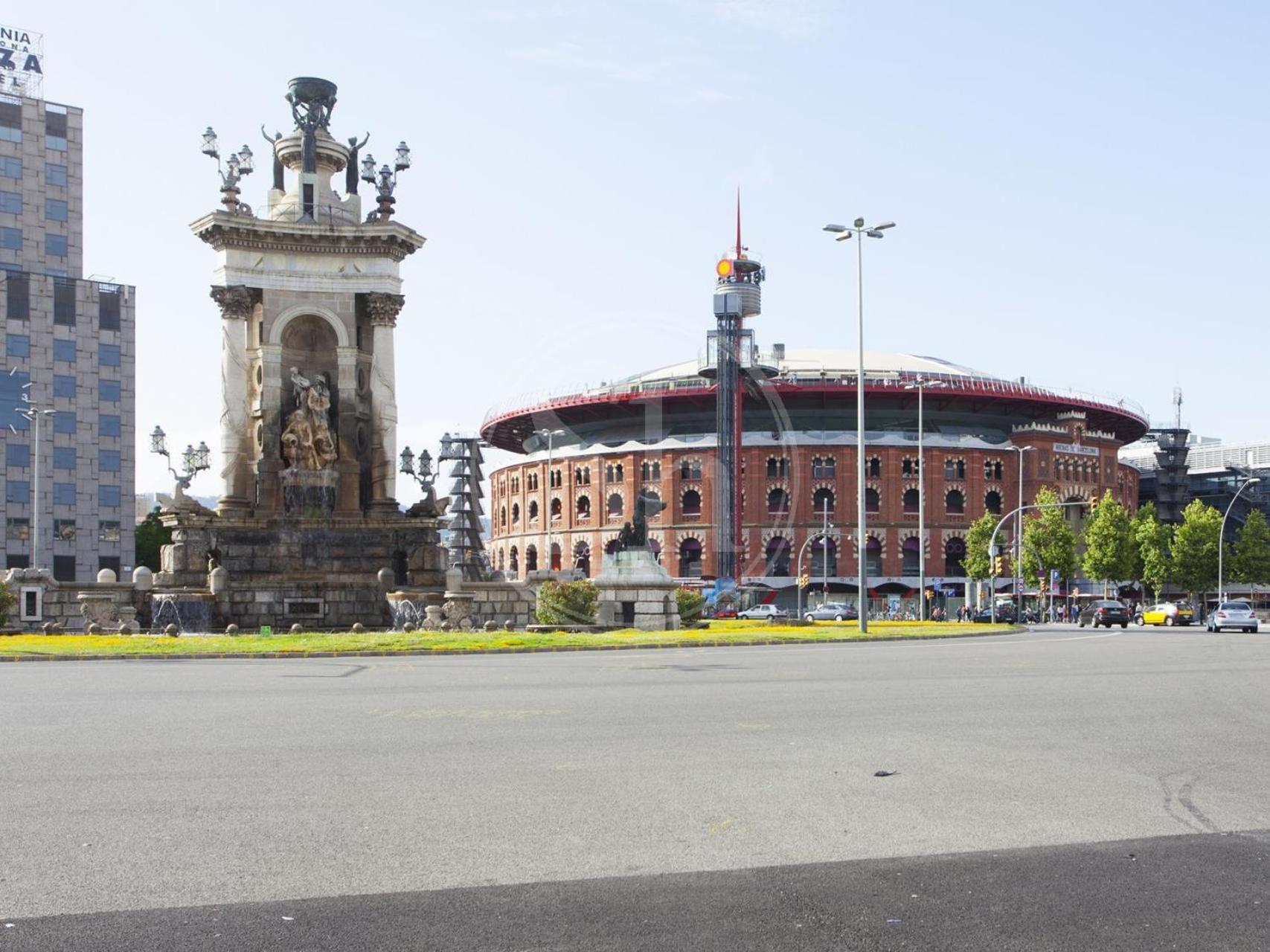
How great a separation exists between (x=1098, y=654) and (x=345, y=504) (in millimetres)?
23151

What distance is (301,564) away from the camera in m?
39.0

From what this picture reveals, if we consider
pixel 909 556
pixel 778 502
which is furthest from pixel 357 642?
pixel 909 556

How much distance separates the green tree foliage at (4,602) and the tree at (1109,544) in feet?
246

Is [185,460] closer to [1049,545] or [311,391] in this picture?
[311,391]

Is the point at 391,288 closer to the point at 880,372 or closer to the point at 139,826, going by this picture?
the point at 139,826

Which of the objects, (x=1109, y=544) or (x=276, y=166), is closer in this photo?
(x=276, y=166)

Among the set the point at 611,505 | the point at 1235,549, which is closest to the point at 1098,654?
the point at 1235,549

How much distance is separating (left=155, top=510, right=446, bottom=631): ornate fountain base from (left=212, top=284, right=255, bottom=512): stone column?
1798 millimetres

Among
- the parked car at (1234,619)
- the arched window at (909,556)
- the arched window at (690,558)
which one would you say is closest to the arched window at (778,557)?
the arched window at (690,558)

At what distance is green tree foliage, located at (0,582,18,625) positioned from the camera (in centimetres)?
3241

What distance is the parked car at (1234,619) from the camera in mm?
51688

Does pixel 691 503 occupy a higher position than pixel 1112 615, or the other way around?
pixel 691 503

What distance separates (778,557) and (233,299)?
66.6 meters

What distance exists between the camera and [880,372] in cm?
10562
